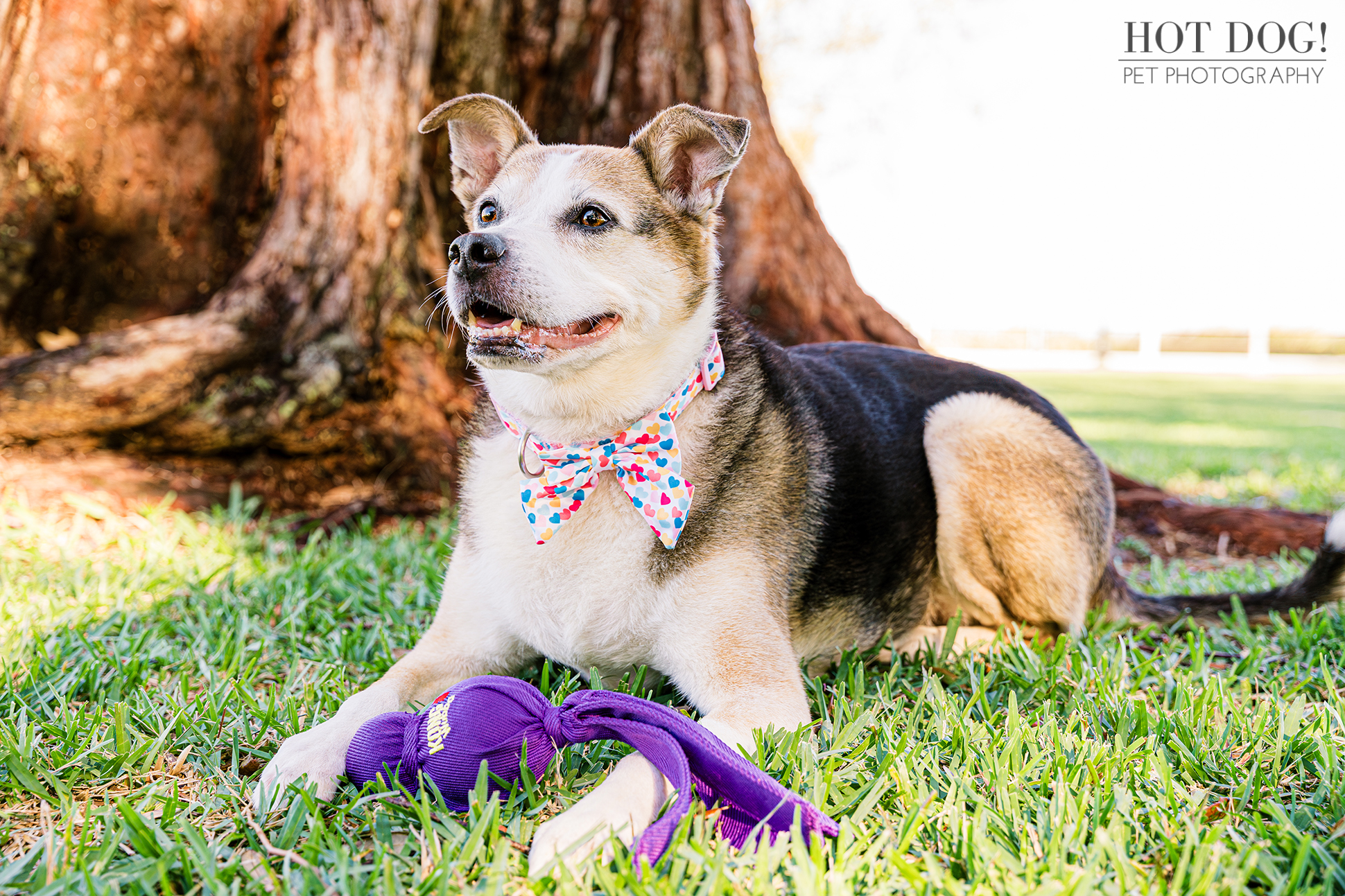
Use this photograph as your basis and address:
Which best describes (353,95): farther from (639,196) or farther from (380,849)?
(380,849)

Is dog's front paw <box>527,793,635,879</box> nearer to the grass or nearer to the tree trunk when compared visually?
the tree trunk

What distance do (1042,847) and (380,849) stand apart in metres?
1.45

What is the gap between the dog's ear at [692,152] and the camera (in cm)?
290

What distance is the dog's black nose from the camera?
256 centimetres

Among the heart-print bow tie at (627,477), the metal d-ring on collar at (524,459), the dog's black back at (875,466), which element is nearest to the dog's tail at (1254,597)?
the dog's black back at (875,466)

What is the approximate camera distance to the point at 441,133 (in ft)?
19.1

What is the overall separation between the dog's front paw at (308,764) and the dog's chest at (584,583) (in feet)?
2.04

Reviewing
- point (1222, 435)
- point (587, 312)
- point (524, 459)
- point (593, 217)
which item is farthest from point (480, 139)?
point (1222, 435)

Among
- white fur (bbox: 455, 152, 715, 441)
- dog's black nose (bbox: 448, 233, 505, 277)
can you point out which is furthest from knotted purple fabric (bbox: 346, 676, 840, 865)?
dog's black nose (bbox: 448, 233, 505, 277)

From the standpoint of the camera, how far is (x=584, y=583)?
8.94ft

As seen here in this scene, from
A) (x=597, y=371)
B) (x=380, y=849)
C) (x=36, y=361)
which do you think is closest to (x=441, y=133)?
(x=36, y=361)

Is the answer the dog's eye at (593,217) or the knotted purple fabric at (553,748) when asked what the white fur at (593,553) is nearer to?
the dog's eye at (593,217)

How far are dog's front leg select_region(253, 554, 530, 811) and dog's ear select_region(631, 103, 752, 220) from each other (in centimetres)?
143

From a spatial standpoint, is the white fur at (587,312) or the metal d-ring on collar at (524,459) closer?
the white fur at (587,312)
